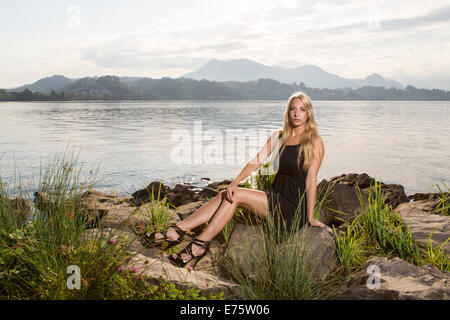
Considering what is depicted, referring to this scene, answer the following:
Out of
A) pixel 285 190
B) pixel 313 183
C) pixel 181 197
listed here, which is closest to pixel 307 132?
pixel 313 183

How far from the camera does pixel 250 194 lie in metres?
4.62

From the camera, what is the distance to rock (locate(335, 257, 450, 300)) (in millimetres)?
3127

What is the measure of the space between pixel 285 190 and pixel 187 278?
168 cm

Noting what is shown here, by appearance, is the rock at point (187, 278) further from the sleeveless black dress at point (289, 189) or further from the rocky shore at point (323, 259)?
the sleeveless black dress at point (289, 189)

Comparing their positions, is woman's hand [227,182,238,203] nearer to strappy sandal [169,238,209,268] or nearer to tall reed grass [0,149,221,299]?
strappy sandal [169,238,209,268]

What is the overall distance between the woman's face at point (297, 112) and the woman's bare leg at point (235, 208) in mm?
947

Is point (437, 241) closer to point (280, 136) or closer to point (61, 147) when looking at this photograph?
point (280, 136)

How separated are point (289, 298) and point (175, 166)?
11.0 meters

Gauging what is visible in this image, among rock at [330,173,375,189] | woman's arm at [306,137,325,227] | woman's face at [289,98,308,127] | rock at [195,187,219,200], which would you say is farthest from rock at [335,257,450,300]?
rock at [330,173,375,189]

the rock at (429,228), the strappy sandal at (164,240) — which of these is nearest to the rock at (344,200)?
the rock at (429,228)

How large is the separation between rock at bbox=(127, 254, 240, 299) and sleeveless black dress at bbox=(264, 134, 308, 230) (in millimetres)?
1089

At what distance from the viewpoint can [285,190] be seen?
474 centimetres

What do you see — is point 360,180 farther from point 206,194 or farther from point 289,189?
point 289,189
